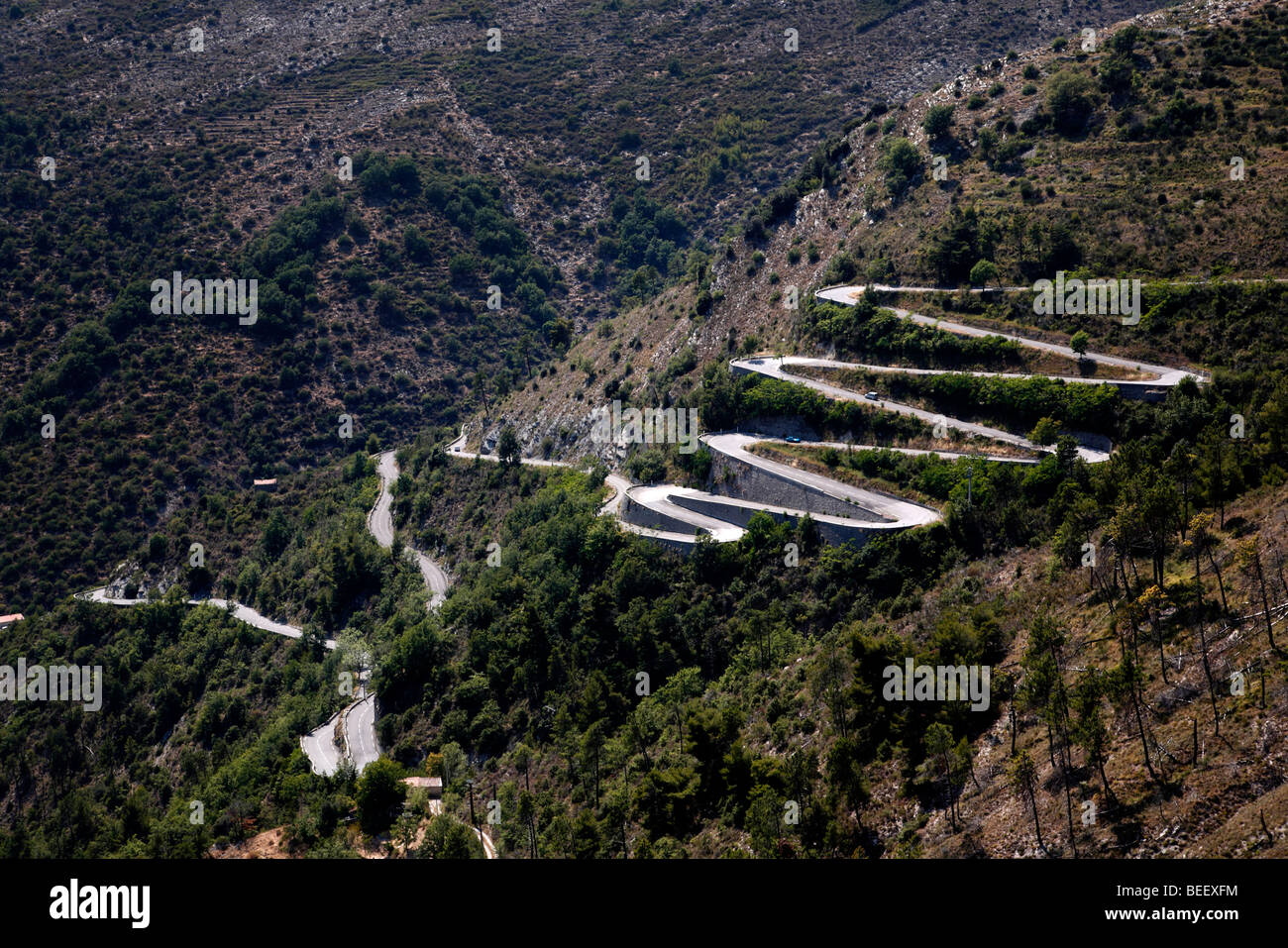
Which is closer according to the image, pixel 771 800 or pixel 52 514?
pixel 771 800

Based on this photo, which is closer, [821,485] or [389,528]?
[821,485]

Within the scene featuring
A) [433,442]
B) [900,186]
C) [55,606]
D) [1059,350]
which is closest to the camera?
[1059,350]

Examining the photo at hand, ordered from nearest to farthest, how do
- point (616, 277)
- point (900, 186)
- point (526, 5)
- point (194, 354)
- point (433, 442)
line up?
point (900, 186) < point (433, 442) < point (194, 354) < point (616, 277) < point (526, 5)

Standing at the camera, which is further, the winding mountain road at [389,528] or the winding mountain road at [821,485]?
the winding mountain road at [389,528]

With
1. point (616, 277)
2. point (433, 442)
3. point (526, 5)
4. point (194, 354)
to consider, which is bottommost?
point (433, 442)

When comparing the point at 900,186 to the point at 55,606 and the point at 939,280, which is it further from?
the point at 55,606

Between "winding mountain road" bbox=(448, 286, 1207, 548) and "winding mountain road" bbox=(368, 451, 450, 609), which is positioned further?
"winding mountain road" bbox=(368, 451, 450, 609)

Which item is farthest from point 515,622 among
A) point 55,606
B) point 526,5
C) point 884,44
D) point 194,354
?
point 526,5

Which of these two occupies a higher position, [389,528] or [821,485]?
[821,485]

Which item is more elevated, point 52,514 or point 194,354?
point 194,354

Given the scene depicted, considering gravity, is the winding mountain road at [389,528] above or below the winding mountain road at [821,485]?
below

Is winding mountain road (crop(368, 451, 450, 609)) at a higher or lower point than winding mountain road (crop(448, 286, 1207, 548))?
lower
